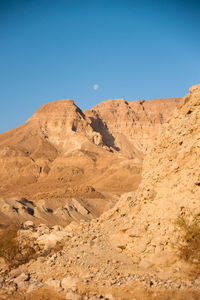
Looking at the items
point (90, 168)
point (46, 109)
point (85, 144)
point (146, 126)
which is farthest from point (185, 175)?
point (146, 126)

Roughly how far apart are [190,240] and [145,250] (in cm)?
116

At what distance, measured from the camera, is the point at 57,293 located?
316 inches

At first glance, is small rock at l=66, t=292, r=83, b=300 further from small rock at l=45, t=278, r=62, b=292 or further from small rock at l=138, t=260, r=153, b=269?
small rock at l=138, t=260, r=153, b=269

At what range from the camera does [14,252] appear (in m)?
11.1

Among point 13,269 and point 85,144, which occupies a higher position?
point 85,144

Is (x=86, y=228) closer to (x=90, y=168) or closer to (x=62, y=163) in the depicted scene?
(x=90, y=168)

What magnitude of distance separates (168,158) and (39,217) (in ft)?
82.7

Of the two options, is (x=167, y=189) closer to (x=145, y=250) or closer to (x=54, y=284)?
(x=145, y=250)

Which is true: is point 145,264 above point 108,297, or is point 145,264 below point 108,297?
above

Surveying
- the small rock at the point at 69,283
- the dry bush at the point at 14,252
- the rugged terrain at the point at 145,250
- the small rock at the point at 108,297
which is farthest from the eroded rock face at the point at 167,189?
the dry bush at the point at 14,252

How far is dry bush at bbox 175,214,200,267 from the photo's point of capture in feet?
25.1

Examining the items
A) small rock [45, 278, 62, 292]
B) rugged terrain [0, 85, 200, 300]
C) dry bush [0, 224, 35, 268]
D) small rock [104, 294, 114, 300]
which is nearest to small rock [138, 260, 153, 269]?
rugged terrain [0, 85, 200, 300]

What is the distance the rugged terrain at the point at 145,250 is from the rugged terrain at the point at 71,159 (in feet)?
70.9

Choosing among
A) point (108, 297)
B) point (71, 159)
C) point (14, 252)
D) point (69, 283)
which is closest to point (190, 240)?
point (108, 297)
